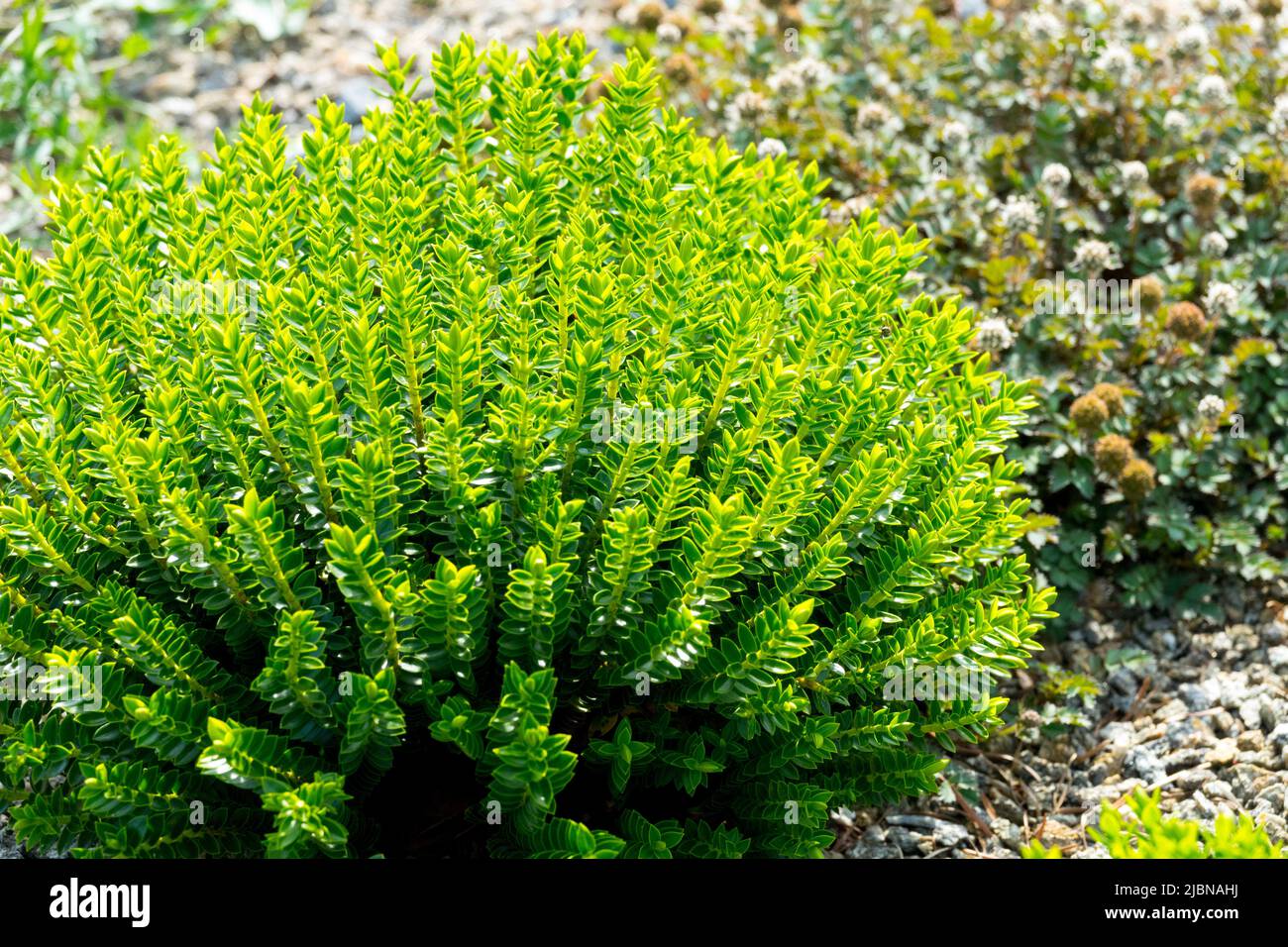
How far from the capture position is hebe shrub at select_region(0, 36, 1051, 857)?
89.4 inches

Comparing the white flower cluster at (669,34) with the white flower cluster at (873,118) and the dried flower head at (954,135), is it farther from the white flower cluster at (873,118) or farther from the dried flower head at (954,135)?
the dried flower head at (954,135)

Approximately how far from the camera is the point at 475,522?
235 cm

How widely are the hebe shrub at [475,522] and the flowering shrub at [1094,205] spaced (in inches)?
52.8

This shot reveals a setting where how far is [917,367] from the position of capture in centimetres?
272

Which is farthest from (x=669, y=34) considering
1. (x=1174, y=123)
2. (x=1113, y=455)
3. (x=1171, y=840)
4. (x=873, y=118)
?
(x=1171, y=840)

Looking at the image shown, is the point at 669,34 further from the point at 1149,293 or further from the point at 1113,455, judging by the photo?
the point at 1113,455

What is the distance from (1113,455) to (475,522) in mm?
2318

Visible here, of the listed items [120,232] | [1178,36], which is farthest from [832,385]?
[1178,36]

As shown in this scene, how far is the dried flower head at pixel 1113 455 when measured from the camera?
3953mm

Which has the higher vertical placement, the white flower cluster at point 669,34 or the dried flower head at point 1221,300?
the white flower cluster at point 669,34

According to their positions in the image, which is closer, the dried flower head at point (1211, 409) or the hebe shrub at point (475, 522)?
the hebe shrub at point (475, 522)

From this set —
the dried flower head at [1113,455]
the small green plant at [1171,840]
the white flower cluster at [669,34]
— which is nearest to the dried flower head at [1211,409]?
the dried flower head at [1113,455]

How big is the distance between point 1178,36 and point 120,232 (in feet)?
13.4

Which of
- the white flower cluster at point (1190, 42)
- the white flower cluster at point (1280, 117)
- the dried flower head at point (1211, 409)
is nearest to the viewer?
the dried flower head at point (1211, 409)
